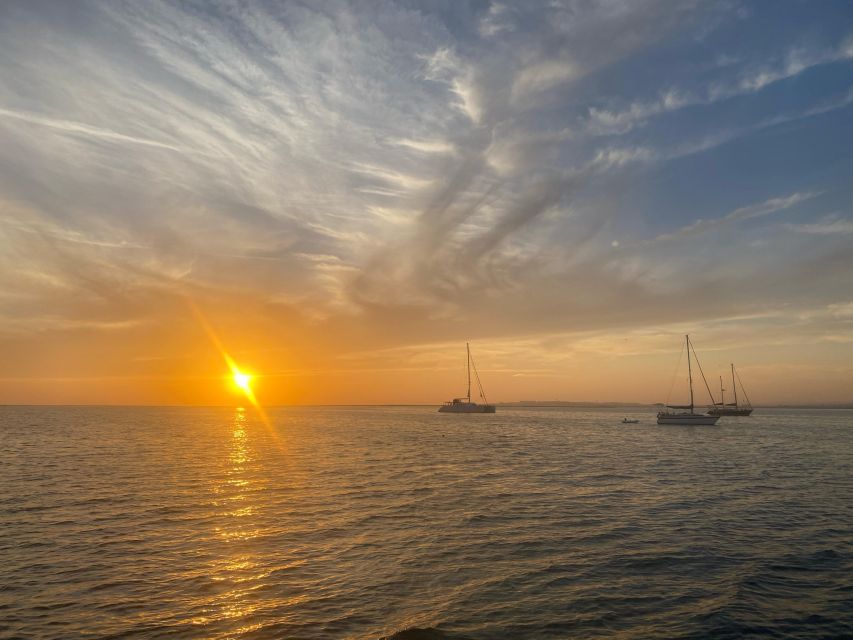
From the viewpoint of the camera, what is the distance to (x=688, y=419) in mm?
146500

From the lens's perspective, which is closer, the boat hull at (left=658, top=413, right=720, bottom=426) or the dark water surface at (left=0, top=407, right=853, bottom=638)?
the dark water surface at (left=0, top=407, right=853, bottom=638)

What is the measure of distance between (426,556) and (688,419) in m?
146

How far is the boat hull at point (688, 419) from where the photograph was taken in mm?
139750

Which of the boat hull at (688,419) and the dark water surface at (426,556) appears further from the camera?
the boat hull at (688,419)

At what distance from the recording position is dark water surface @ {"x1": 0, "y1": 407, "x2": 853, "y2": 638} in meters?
15.9

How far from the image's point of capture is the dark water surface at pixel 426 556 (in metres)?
15.9

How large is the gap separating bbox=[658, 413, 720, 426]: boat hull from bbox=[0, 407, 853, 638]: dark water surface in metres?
100

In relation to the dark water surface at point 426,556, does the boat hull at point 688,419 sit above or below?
above

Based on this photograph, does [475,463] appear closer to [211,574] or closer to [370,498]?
[370,498]

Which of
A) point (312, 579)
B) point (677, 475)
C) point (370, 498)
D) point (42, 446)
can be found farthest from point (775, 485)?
point (42, 446)

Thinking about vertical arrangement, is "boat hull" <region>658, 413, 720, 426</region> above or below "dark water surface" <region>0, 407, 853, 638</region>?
above

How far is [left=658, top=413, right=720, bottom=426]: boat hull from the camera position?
139750 millimetres

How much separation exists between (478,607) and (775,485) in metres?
38.4

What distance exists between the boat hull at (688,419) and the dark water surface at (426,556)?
328 feet
